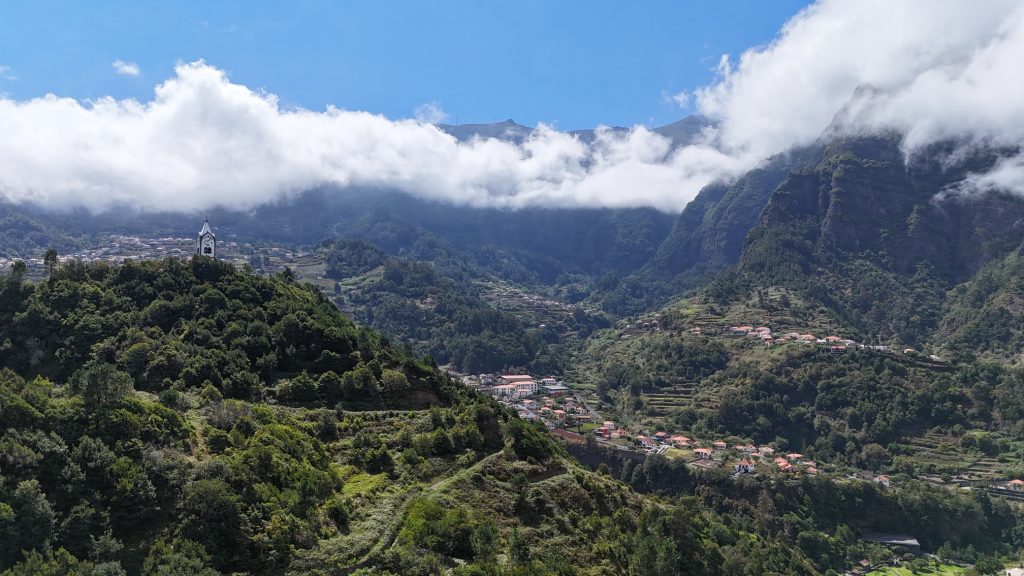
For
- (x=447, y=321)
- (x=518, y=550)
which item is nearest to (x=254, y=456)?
(x=518, y=550)

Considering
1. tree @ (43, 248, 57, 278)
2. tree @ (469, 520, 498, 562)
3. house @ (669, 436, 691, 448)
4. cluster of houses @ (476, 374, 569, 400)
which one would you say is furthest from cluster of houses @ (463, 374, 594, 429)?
tree @ (469, 520, 498, 562)

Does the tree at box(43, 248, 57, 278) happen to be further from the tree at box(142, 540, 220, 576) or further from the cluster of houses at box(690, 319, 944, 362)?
the cluster of houses at box(690, 319, 944, 362)

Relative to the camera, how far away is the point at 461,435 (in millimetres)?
40188

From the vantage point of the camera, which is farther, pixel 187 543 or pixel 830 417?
pixel 830 417

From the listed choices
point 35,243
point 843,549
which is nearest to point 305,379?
point 843,549

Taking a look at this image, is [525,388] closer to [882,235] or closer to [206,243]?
[206,243]

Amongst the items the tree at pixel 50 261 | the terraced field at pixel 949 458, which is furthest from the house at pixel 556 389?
the tree at pixel 50 261

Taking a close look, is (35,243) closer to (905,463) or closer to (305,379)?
(305,379)

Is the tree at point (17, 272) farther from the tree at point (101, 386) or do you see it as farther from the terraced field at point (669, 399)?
the terraced field at point (669, 399)

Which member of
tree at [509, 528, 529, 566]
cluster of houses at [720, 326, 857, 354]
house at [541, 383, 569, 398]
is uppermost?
cluster of houses at [720, 326, 857, 354]

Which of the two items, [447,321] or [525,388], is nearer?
[525,388]

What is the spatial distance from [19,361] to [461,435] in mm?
28999

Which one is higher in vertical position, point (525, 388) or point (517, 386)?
point (517, 386)

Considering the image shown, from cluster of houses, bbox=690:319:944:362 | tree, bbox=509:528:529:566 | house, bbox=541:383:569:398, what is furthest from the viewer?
house, bbox=541:383:569:398
